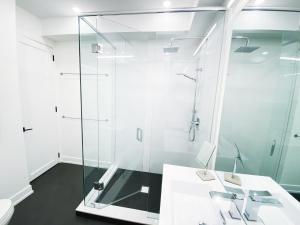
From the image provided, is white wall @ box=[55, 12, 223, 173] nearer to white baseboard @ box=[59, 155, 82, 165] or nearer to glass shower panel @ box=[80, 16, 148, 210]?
glass shower panel @ box=[80, 16, 148, 210]

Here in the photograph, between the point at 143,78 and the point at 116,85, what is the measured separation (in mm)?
515

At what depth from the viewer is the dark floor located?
171 cm

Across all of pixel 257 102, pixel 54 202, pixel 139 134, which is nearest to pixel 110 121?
pixel 139 134

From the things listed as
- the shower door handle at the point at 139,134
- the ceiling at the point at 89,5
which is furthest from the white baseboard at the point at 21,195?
the ceiling at the point at 89,5

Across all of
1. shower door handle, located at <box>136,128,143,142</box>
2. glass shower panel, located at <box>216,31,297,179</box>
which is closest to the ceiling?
glass shower panel, located at <box>216,31,297,179</box>

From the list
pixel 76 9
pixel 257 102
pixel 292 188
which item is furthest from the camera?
pixel 76 9

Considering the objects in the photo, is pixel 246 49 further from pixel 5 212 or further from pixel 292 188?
pixel 5 212

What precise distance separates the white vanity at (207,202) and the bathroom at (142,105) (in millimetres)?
11

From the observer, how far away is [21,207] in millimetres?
1882

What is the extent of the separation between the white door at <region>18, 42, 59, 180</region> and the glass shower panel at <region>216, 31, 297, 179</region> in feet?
9.69

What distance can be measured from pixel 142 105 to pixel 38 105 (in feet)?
6.07

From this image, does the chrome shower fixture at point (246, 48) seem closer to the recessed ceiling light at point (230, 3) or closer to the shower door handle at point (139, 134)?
the recessed ceiling light at point (230, 3)

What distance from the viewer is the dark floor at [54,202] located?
1.71 m

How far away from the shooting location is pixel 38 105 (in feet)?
8.21
